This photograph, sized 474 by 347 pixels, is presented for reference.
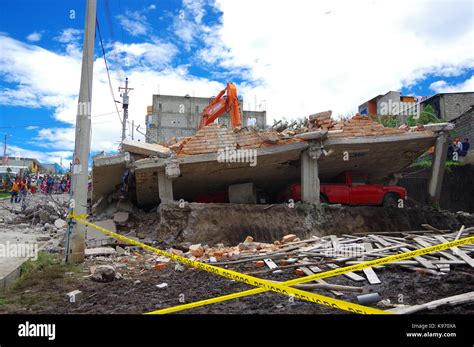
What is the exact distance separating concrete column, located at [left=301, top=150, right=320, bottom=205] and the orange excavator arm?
9.20 feet

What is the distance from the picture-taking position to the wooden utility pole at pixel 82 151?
757cm

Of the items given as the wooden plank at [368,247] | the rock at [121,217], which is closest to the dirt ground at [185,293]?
the wooden plank at [368,247]

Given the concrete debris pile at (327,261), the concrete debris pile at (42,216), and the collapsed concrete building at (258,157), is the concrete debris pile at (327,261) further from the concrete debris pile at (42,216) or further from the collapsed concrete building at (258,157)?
the concrete debris pile at (42,216)

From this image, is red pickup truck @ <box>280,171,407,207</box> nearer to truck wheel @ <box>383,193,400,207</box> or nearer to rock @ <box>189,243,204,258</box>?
truck wheel @ <box>383,193,400,207</box>

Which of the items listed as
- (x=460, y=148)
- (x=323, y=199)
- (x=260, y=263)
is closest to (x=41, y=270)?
(x=260, y=263)

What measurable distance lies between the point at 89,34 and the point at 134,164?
4.50 m

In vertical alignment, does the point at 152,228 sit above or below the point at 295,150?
below

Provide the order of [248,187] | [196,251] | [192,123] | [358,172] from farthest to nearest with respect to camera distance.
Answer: [192,123]
[358,172]
[248,187]
[196,251]

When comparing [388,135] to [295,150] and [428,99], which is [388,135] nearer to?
[295,150]

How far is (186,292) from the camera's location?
5375 millimetres

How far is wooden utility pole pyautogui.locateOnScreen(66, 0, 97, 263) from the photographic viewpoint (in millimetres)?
7574

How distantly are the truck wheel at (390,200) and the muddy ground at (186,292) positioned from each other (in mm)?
7387

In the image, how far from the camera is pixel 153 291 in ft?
18.2
